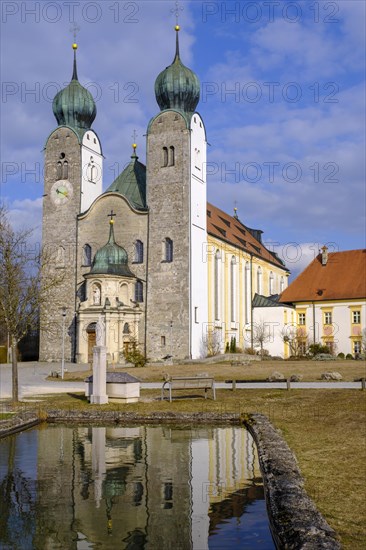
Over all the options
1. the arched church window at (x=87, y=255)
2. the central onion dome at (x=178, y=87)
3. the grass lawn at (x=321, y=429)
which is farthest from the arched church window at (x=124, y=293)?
the grass lawn at (x=321, y=429)

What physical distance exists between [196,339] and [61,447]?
117 ft

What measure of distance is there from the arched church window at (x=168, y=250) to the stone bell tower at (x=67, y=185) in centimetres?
796

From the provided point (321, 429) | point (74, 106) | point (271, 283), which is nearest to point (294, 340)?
point (271, 283)

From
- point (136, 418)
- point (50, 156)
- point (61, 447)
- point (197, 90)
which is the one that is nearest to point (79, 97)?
point (50, 156)

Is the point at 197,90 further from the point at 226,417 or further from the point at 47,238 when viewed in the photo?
the point at 226,417

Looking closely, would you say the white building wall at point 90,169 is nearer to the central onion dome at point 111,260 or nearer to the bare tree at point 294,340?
the central onion dome at point 111,260

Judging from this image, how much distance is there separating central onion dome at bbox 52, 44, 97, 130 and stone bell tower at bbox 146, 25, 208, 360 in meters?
6.74

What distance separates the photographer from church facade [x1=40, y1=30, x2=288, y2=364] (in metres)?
47.2

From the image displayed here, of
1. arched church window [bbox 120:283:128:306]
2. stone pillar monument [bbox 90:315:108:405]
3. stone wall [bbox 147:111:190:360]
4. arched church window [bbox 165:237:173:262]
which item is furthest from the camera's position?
arched church window [bbox 165:237:173:262]

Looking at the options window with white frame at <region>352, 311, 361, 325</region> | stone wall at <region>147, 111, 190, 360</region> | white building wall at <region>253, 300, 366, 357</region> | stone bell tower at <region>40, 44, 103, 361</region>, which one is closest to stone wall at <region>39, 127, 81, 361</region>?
stone bell tower at <region>40, 44, 103, 361</region>

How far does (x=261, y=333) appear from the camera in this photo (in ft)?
191

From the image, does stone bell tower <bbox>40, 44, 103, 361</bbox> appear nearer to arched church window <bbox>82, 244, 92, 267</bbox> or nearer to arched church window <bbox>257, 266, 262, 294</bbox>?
arched church window <bbox>82, 244, 92, 267</bbox>

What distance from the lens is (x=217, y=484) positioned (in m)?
9.09

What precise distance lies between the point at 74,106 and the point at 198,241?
53.3ft
